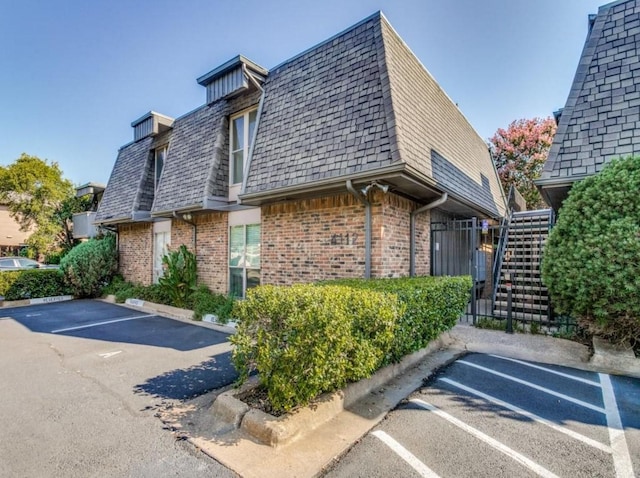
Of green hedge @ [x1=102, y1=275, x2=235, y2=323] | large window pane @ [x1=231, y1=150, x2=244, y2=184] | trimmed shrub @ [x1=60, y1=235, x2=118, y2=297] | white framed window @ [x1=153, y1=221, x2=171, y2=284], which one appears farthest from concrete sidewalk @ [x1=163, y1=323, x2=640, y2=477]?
trimmed shrub @ [x1=60, y1=235, x2=118, y2=297]

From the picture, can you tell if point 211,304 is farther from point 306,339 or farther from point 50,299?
point 50,299

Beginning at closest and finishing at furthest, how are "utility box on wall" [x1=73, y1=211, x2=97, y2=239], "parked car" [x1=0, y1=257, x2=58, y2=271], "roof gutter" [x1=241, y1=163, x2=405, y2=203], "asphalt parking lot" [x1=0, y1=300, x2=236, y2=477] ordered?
1. "asphalt parking lot" [x1=0, y1=300, x2=236, y2=477]
2. "roof gutter" [x1=241, y1=163, x2=405, y2=203]
3. "parked car" [x1=0, y1=257, x2=58, y2=271]
4. "utility box on wall" [x1=73, y1=211, x2=97, y2=239]

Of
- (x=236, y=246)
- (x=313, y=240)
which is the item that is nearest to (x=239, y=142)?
(x=236, y=246)

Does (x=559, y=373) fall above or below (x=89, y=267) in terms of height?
below

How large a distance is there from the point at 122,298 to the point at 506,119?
2172 cm

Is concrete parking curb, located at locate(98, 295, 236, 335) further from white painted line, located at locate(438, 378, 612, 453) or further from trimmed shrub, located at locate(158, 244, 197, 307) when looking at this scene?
white painted line, located at locate(438, 378, 612, 453)

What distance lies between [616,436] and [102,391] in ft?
19.0

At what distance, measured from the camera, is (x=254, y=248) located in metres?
8.63

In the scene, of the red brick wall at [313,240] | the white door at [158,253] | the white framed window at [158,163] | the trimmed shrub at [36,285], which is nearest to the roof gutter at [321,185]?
the red brick wall at [313,240]

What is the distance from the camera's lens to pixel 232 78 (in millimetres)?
8648

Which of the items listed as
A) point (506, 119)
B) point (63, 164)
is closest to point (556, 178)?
point (506, 119)

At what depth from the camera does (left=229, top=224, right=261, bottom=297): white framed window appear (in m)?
8.60

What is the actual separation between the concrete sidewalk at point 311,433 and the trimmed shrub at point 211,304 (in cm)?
427

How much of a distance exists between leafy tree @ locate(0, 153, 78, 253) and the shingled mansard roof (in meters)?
15.2
